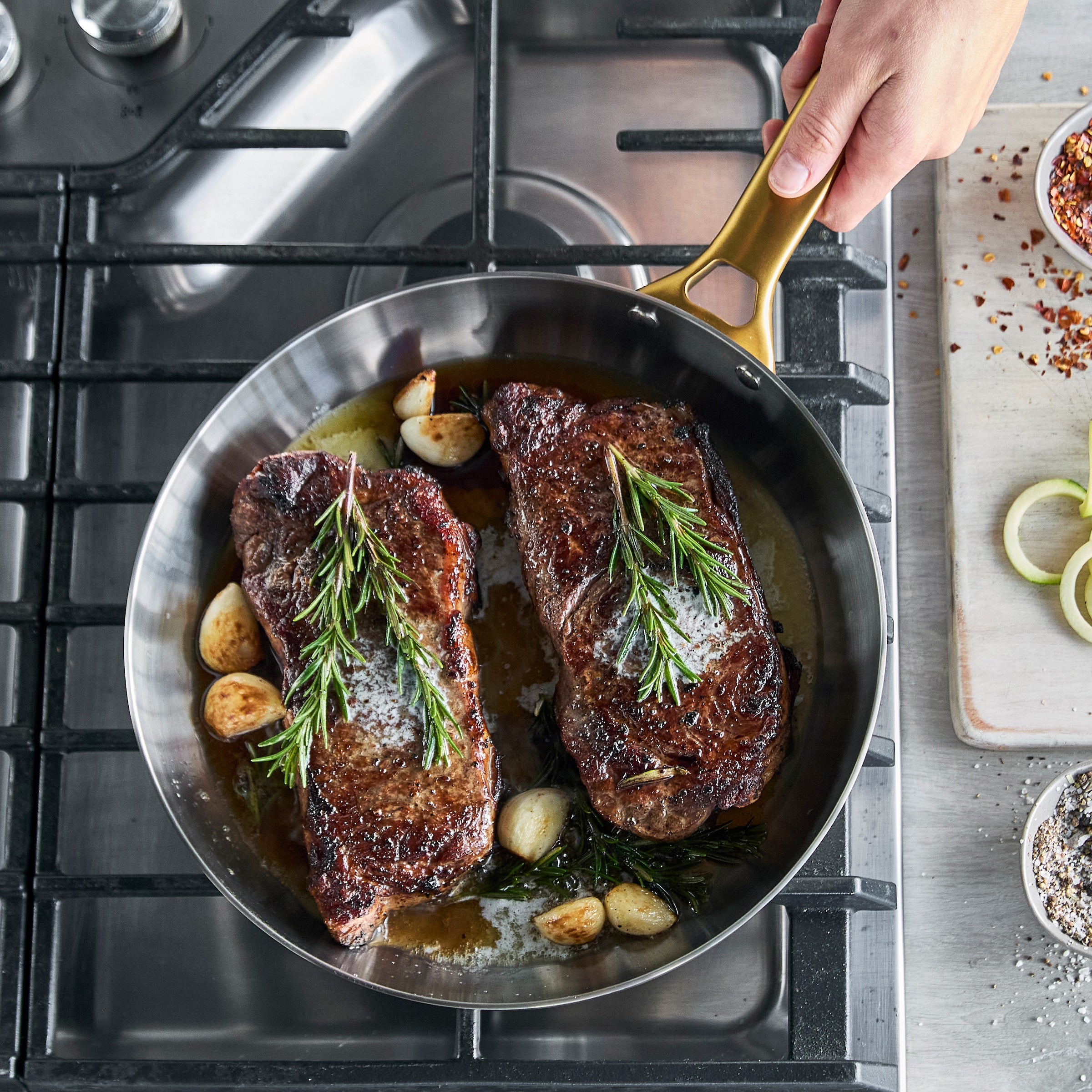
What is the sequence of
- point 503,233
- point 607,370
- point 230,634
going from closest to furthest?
point 230,634, point 607,370, point 503,233

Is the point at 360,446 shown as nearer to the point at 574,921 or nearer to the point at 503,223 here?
the point at 503,223

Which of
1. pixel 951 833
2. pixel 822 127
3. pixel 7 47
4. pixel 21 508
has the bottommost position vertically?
pixel 951 833

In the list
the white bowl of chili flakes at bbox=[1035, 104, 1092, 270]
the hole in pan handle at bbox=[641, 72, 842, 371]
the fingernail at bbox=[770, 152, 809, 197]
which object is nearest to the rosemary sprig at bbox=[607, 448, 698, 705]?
the hole in pan handle at bbox=[641, 72, 842, 371]

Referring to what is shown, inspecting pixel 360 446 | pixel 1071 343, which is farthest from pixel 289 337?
pixel 1071 343

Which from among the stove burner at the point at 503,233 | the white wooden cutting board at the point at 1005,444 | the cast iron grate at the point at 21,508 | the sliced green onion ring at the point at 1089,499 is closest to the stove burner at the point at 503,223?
the stove burner at the point at 503,233

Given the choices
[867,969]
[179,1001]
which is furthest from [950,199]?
[179,1001]

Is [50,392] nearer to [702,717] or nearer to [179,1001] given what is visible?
[179,1001]
